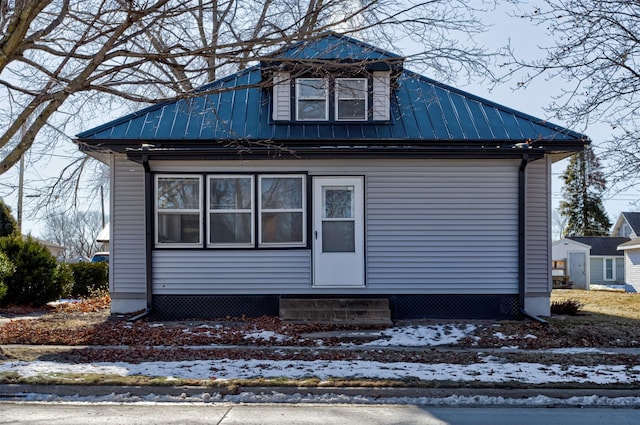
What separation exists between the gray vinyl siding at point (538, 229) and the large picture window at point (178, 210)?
7055 mm

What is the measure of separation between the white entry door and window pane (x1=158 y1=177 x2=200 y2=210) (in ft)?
8.26

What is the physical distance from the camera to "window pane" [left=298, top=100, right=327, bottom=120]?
14.6 meters

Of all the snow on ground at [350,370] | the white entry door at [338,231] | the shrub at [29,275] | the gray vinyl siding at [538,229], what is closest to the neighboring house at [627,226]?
the gray vinyl siding at [538,229]

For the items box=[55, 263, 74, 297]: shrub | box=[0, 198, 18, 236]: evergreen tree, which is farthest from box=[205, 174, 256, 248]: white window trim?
box=[0, 198, 18, 236]: evergreen tree

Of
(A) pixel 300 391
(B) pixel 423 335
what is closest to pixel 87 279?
(B) pixel 423 335

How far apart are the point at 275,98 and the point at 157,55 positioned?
5.05 m

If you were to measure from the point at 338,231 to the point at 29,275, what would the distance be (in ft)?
28.9

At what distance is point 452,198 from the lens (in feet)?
44.4

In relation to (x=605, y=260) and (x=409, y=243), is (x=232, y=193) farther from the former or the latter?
(x=605, y=260)

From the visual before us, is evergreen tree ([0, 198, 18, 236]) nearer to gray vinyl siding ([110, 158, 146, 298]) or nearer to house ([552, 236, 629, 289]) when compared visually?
gray vinyl siding ([110, 158, 146, 298])

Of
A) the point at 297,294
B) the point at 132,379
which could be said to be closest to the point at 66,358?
the point at 132,379

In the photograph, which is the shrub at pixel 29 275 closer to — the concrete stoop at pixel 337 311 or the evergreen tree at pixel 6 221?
the concrete stoop at pixel 337 311

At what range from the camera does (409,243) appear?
13.5 m

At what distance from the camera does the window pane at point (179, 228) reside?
44.3ft
